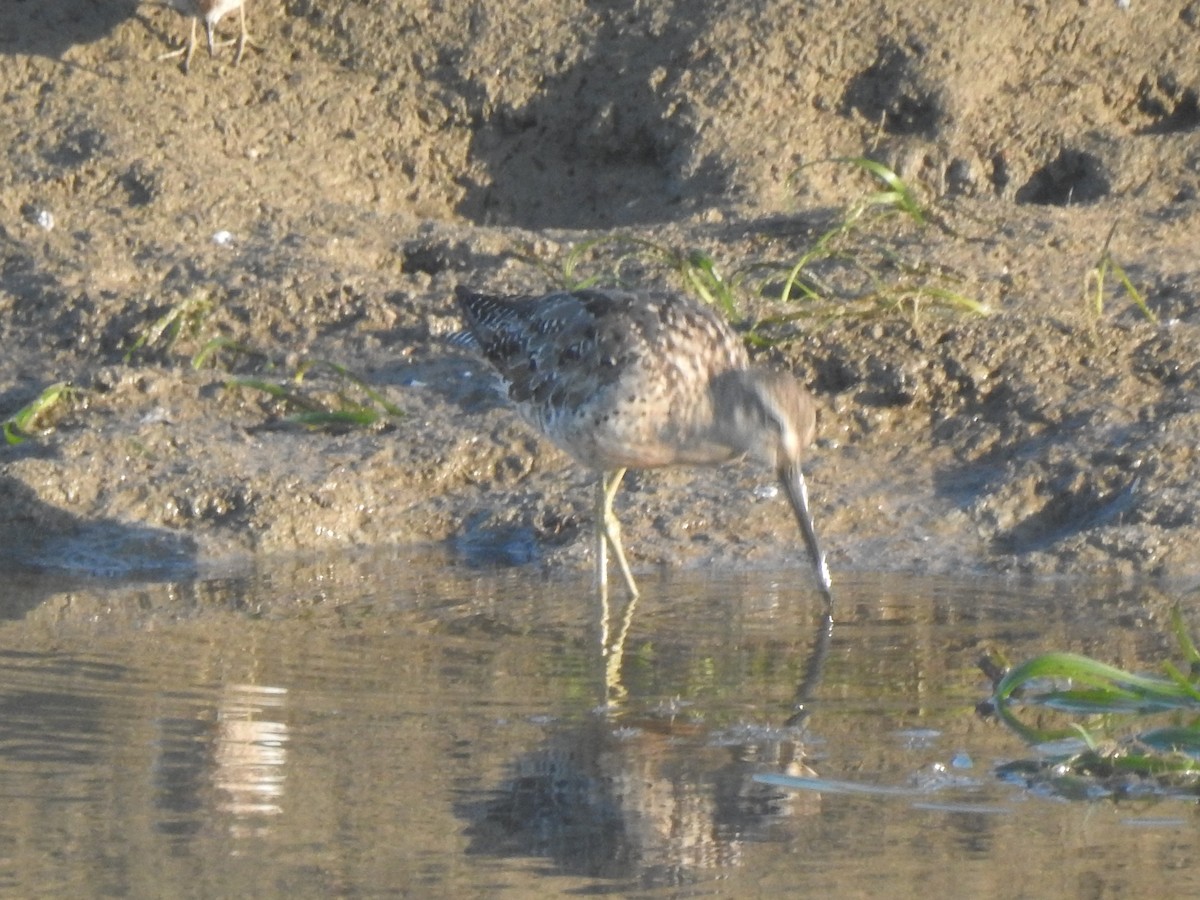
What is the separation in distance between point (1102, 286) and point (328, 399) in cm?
306

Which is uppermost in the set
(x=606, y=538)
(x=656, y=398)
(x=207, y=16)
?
(x=207, y=16)

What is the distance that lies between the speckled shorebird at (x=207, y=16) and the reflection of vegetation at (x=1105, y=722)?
5709 millimetres

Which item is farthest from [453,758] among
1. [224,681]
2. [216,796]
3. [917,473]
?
[917,473]

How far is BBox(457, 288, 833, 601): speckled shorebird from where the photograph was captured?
661 centimetres

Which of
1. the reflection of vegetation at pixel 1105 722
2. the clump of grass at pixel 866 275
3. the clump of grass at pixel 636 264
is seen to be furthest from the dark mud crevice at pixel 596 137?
the reflection of vegetation at pixel 1105 722

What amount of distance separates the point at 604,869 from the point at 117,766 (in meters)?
1.31

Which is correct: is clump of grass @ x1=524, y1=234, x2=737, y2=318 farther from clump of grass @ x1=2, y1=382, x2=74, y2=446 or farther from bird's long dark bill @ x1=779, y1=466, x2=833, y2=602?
clump of grass @ x1=2, y1=382, x2=74, y2=446

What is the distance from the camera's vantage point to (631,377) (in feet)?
22.1

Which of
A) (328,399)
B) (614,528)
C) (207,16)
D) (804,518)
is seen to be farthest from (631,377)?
(207,16)

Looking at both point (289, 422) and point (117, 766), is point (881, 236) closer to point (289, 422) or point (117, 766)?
point (289, 422)

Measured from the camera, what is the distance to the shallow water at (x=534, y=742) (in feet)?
13.6

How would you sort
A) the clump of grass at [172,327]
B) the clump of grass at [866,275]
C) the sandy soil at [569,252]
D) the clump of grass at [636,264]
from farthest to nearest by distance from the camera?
the clump of grass at [172,327] < the clump of grass at [636,264] < the clump of grass at [866,275] < the sandy soil at [569,252]

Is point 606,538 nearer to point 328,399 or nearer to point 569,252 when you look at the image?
point 328,399

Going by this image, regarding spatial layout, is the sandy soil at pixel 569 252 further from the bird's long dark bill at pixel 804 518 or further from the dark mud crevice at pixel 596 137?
the bird's long dark bill at pixel 804 518
